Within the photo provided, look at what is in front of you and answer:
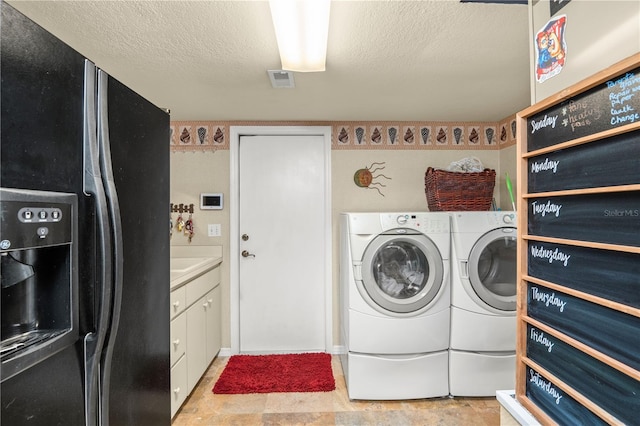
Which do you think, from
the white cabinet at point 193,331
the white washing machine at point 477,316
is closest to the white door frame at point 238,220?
the white cabinet at point 193,331

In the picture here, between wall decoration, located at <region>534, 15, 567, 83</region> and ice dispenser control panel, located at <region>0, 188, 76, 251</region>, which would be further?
wall decoration, located at <region>534, 15, 567, 83</region>

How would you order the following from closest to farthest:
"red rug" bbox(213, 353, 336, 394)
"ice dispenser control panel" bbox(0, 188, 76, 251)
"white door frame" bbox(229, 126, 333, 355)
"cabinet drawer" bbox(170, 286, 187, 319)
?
"ice dispenser control panel" bbox(0, 188, 76, 251) → "cabinet drawer" bbox(170, 286, 187, 319) → "red rug" bbox(213, 353, 336, 394) → "white door frame" bbox(229, 126, 333, 355)

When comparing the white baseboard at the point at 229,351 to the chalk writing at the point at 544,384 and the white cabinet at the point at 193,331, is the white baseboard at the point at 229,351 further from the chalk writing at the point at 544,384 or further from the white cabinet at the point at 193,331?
the chalk writing at the point at 544,384

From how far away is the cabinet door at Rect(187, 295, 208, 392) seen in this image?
2.31 m

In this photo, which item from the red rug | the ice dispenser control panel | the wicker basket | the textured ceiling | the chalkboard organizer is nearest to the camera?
the ice dispenser control panel

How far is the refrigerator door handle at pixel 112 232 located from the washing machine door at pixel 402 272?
5.54 feet

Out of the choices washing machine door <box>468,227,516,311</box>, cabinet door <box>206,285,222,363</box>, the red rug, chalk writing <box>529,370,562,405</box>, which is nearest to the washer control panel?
washing machine door <box>468,227,516,311</box>

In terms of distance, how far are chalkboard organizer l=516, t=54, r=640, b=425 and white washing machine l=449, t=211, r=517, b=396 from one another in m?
1.36

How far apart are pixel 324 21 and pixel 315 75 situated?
72 cm

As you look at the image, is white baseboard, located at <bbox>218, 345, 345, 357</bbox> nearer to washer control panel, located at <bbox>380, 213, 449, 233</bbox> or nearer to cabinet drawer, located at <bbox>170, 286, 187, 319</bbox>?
cabinet drawer, located at <bbox>170, 286, 187, 319</bbox>

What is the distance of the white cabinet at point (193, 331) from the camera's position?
6.78ft

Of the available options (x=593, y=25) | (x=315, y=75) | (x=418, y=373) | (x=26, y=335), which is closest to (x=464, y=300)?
(x=418, y=373)

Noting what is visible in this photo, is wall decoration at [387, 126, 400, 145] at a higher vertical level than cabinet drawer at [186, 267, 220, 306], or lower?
higher

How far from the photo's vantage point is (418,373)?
7.84 feet
